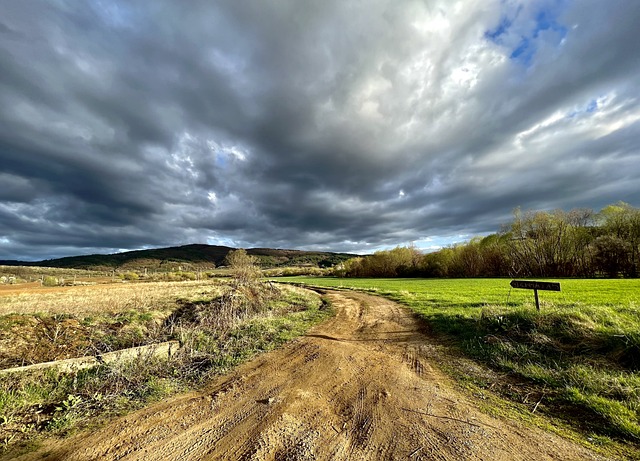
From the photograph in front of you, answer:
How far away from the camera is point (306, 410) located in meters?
4.52

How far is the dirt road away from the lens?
3434 mm

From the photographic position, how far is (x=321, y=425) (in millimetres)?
4051

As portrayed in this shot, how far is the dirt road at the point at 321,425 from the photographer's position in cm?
343

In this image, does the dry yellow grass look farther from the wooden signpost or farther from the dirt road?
the wooden signpost

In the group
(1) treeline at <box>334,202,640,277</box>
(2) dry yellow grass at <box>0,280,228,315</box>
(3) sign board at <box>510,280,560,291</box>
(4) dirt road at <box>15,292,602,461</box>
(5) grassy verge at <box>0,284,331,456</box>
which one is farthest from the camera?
(1) treeline at <box>334,202,640,277</box>

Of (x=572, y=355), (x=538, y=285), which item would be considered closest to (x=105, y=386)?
(x=572, y=355)

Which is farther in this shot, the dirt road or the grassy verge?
the grassy verge

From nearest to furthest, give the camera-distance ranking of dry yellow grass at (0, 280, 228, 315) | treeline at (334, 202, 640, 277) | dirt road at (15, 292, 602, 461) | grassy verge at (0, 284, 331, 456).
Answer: dirt road at (15, 292, 602, 461) → grassy verge at (0, 284, 331, 456) → dry yellow grass at (0, 280, 228, 315) → treeline at (334, 202, 640, 277)

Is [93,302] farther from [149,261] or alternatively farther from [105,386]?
[149,261]

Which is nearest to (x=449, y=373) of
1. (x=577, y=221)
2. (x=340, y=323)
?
(x=340, y=323)

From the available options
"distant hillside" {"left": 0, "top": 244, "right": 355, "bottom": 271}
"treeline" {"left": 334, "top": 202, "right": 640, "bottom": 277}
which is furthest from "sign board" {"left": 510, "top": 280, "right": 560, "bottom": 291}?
"distant hillside" {"left": 0, "top": 244, "right": 355, "bottom": 271}

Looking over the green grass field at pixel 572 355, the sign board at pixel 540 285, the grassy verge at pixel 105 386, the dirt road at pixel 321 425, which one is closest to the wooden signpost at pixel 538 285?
the sign board at pixel 540 285

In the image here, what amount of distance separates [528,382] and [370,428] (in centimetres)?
384

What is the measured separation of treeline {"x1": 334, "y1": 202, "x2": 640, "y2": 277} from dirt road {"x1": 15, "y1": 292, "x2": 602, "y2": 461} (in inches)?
1377
